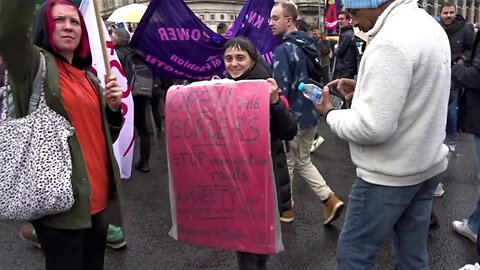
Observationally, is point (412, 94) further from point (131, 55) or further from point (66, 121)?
point (131, 55)

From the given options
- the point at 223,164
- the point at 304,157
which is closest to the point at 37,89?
the point at 223,164

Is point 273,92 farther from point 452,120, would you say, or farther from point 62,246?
point 452,120

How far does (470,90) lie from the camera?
3697 millimetres

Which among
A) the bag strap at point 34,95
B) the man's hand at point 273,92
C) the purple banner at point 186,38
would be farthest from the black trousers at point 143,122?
the bag strap at point 34,95

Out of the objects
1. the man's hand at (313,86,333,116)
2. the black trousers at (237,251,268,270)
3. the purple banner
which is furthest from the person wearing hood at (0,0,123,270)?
the purple banner

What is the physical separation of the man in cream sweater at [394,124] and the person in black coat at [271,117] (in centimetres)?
33

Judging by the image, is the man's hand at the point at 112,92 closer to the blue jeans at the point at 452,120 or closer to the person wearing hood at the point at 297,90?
the person wearing hood at the point at 297,90

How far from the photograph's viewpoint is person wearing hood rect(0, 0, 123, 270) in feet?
6.52

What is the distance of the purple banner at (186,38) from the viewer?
5625mm

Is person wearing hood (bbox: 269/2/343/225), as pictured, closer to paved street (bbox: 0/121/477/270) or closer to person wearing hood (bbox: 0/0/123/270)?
paved street (bbox: 0/121/477/270)

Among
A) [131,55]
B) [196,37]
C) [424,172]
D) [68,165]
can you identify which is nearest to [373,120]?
[424,172]

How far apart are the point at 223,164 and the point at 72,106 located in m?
0.85

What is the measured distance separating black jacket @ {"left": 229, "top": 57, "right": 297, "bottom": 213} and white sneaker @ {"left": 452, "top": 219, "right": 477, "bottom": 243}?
69.9 inches

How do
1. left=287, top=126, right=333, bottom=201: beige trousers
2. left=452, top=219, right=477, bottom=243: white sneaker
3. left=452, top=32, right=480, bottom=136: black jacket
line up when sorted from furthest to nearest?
1. left=287, top=126, right=333, bottom=201: beige trousers
2. left=452, top=219, right=477, bottom=243: white sneaker
3. left=452, top=32, right=480, bottom=136: black jacket
